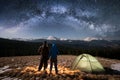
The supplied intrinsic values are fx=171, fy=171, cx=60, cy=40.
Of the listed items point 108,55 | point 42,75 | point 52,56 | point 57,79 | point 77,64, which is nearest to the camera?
point 57,79

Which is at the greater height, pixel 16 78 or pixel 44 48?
pixel 44 48

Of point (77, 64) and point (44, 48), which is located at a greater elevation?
point (44, 48)

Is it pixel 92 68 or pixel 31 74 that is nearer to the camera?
pixel 31 74

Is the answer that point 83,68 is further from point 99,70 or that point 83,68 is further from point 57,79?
point 57,79

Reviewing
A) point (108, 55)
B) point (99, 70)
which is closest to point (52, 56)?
point (99, 70)

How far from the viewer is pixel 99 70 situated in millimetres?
13594

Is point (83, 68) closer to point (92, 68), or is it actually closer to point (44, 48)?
point (92, 68)

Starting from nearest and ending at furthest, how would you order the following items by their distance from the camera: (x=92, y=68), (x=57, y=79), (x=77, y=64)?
(x=57, y=79) → (x=92, y=68) → (x=77, y=64)

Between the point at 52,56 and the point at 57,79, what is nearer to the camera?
the point at 57,79

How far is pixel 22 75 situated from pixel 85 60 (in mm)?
5387

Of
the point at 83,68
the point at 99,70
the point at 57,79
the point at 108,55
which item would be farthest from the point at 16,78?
the point at 108,55

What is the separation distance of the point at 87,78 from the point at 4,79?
17.3ft

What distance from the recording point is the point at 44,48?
1309 cm

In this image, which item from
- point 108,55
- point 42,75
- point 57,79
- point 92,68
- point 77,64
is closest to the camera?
point 57,79
